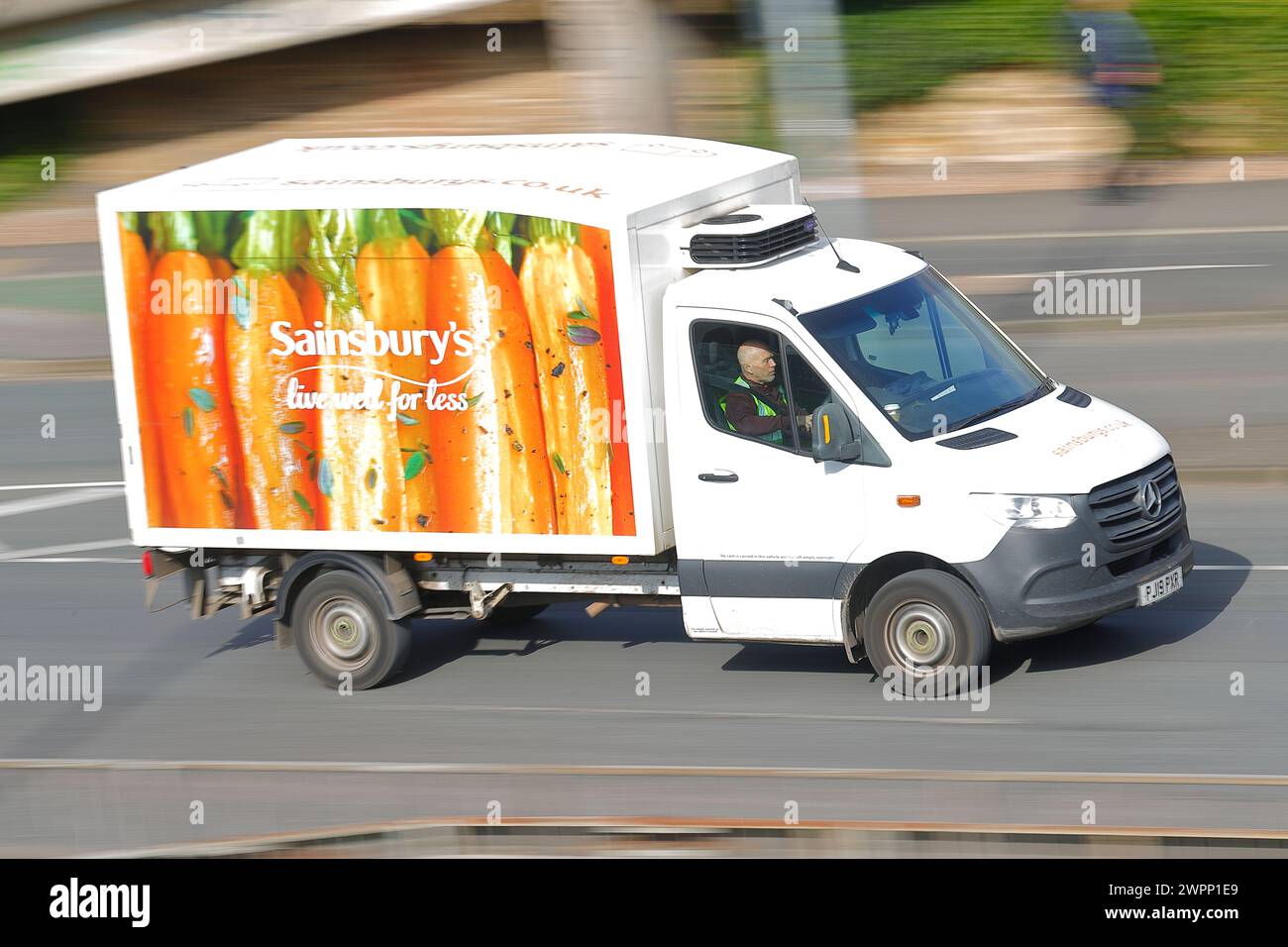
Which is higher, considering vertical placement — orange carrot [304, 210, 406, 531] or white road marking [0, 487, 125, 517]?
orange carrot [304, 210, 406, 531]

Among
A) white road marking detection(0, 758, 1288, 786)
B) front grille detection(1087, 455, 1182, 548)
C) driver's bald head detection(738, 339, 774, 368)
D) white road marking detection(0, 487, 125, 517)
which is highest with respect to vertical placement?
driver's bald head detection(738, 339, 774, 368)

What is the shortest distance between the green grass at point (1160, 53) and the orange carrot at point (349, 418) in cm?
1747

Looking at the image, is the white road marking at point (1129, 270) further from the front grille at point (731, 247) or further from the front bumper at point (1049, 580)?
the front bumper at point (1049, 580)

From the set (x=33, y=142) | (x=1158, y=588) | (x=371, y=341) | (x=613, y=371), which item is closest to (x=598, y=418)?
(x=613, y=371)

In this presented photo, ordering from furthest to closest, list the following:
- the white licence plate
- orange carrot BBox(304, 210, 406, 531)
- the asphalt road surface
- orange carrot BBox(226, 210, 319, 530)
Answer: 1. orange carrot BBox(226, 210, 319, 530)
2. orange carrot BBox(304, 210, 406, 531)
3. the white licence plate
4. the asphalt road surface

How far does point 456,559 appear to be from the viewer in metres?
10.7

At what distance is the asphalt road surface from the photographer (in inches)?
297

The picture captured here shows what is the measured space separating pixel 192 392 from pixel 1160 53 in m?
19.2

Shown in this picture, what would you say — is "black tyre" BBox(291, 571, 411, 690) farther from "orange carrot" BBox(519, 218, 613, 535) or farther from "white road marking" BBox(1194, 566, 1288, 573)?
"white road marking" BBox(1194, 566, 1288, 573)

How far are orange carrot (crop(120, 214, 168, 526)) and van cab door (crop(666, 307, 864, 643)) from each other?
3.15 metres

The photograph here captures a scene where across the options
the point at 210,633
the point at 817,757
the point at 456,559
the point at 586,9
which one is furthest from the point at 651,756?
the point at 586,9

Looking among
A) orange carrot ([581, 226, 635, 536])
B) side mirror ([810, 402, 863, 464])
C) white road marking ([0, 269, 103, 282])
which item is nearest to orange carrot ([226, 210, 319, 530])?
orange carrot ([581, 226, 635, 536])

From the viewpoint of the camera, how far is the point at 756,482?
31.9 ft

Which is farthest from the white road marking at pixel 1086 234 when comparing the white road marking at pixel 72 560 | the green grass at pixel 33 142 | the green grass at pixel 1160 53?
the green grass at pixel 33 142
